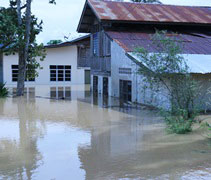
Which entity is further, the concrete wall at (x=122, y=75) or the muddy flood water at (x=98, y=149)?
the concrete wall at (x=122, y=75)

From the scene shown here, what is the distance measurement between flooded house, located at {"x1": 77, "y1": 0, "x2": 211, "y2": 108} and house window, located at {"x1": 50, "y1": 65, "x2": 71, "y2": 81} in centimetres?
997

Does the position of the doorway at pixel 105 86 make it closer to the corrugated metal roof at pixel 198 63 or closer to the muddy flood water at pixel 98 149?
the corrugated metal roof at pixel 198 63

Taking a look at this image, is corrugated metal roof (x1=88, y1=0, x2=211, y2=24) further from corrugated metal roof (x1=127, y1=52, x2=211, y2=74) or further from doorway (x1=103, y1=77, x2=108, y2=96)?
corrugated metal roof (x1=127, y1=52, x2=211, y2=74)

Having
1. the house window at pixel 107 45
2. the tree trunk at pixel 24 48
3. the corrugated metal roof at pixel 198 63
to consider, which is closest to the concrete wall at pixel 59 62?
the tree trunk at pixel 24 48

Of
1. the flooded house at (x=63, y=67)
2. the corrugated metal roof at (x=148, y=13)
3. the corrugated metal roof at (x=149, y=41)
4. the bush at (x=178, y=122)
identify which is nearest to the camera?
the bush at (x=178, y=122)

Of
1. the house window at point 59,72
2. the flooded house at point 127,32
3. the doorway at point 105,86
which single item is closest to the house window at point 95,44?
the flooded house at point 127,32

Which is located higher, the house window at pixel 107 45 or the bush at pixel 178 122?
the house window at pixel 107 45

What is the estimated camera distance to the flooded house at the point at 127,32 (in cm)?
1916

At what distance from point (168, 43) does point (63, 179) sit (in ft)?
22.1

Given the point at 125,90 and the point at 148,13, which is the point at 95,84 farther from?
the point at 148,13

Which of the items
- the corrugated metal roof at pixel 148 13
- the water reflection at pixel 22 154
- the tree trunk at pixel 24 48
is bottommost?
the water reflection at pixel 22 154

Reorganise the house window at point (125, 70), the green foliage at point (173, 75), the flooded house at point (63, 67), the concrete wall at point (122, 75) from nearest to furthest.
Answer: the green foliage at point (173, 75)
the concrete wall at point (122, 75)
the house window at point (125, 70)
the flooded house at point (63, 67)

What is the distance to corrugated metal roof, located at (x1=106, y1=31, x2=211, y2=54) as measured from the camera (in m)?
17.9

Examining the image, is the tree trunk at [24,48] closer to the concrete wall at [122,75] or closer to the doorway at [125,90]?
the concrete wall at [122,75]
